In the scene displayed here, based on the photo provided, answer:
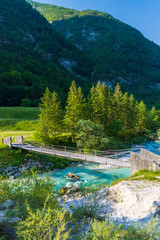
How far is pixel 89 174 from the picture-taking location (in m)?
18.7

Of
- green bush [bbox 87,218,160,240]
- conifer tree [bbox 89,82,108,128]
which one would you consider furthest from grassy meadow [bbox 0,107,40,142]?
green bush [bbox 87,218,160,240]

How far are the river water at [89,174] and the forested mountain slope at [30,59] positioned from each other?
42.7m

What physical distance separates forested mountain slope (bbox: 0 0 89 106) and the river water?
42.7m

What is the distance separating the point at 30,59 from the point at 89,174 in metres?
101

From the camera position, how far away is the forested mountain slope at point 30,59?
2493 inches

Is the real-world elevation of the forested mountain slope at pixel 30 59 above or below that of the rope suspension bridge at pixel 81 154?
above

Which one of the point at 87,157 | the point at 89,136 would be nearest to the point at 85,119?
the point at 89,136

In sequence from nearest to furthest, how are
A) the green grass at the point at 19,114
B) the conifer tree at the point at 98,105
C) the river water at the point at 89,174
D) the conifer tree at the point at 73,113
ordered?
1. the river water at the point at 89,174
2. the conifer tree at the point at 73,113
3. the conifer tree at the point at 98,105
4. the green grass at the point at 19,114

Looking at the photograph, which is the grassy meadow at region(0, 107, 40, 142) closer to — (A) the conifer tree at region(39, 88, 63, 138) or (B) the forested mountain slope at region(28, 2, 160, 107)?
(A) the conifer tree at region(39, 88, 63, 138)

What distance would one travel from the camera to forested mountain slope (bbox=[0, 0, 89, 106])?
208 ft

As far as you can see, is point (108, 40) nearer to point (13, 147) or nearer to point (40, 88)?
point (40, 88)

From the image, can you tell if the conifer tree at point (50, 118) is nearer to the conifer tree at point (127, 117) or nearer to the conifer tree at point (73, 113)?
the conifer tree at point (73, 113)

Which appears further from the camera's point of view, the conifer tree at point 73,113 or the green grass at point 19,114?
the green grass at point 19,114

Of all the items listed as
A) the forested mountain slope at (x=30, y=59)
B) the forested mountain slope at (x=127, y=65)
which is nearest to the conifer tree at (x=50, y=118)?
the forested mountain slope at (x=30, y=59)
